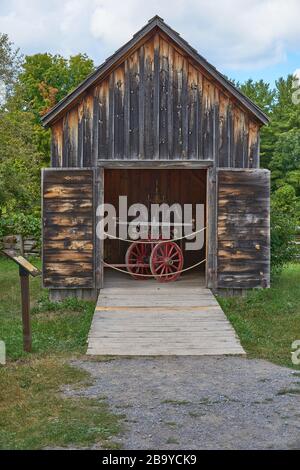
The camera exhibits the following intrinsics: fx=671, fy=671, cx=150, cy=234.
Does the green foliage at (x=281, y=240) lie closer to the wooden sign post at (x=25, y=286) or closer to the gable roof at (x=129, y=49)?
the gable roof at (x=129, y=49)

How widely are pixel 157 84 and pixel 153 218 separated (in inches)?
209

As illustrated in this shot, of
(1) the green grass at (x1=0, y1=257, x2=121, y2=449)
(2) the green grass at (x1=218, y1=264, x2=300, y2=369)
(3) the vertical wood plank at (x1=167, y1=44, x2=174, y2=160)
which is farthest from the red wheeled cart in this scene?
(3) the vertical wood plank at (x1=167, y1=44, x2=174, y2=160)

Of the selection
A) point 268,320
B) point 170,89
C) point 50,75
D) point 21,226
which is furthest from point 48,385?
point 50,75

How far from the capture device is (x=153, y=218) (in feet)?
62.0

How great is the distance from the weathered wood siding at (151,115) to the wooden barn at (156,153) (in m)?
0.02

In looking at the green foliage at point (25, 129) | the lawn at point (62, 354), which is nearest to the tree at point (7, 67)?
the green foliage at point (25, 129)

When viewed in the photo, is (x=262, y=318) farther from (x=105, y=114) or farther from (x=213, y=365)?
(x=105, y=114)

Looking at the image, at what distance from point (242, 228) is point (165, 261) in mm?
2133

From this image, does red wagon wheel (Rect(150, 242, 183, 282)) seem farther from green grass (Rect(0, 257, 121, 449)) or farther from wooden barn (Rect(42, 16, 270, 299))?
green grass (Rect(0, 257, 121, 449))

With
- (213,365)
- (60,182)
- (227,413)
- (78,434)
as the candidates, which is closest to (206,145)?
(60,182)

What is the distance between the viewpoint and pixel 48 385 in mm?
8836

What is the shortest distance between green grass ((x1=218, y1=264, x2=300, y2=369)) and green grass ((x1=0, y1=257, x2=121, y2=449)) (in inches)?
112

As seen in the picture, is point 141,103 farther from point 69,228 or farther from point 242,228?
point 242,228

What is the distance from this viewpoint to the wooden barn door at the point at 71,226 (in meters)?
14.4
